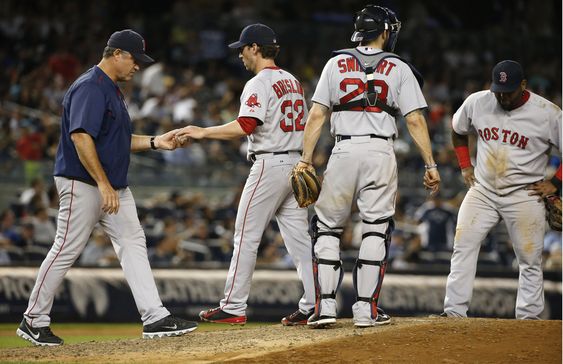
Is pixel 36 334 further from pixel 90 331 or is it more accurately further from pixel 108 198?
pixel 90 331

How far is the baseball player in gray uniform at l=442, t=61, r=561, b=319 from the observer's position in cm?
824

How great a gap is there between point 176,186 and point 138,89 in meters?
2.71

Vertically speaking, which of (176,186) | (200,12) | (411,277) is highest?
(200,12)

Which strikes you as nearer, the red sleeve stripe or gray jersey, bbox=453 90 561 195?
the red sleeve stripe

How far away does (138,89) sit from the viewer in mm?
18562

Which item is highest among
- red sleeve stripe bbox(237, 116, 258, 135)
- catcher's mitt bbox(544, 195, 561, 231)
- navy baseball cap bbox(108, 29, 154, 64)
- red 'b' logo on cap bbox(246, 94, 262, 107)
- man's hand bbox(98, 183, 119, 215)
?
navy baseball cap bbox(108, 29, 154, 64)

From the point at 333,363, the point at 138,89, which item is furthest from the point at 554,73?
the point at 333,363

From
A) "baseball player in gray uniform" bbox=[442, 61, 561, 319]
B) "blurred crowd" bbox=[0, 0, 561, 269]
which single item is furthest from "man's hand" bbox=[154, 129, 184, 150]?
"blurred crowd" bbox=[0, 0, 561, 269]

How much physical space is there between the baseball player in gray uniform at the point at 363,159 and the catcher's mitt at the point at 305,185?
7 centimetres

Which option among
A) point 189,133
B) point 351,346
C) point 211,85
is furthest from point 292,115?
point 211,85

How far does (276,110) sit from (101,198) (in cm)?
148

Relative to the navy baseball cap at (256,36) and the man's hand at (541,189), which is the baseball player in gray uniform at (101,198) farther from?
the man's hand at (541,189)

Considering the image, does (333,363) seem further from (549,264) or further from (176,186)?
(176,186)

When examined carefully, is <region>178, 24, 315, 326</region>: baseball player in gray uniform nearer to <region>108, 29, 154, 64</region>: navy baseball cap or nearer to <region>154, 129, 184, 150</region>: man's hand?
<region>154, 129, 184, 150</region>: man's hand
